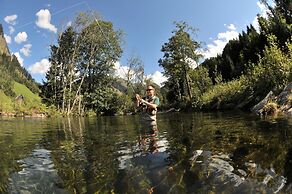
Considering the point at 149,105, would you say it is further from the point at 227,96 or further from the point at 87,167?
the point at 227,96

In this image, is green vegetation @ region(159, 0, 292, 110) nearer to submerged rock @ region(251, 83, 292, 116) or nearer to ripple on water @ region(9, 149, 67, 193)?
submerged rock @ region(251, 83, 292, 116)

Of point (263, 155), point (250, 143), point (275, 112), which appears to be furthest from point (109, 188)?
point (275, 112)

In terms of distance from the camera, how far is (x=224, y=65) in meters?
58.3

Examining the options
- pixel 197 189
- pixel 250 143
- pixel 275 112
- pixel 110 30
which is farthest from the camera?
pixel 110 30

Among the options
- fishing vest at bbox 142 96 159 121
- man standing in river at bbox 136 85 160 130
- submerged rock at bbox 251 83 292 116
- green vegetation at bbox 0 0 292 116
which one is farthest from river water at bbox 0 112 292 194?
green vegetation at bbox 0 0 292 116

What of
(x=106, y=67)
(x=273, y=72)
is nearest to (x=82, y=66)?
(x=106, y=67)

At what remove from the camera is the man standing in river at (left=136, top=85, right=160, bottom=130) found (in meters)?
11.8

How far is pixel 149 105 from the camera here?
11867 millimetres

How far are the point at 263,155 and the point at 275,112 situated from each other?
1035 centimetres

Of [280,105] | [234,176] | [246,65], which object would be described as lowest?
[234,176]

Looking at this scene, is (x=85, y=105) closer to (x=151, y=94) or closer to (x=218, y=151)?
(x=151, y=94)

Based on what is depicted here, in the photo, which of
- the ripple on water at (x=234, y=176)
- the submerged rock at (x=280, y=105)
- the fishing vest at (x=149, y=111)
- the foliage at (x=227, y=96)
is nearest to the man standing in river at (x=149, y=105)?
the fishing vest at (x=149, y=111)

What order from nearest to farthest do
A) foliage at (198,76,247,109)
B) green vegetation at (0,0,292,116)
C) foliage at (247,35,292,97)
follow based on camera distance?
foliage at (247,35,292,97), foliage at (198,76,247,109), green vegetation at (0,0,292,116)

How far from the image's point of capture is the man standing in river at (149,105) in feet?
38.9
